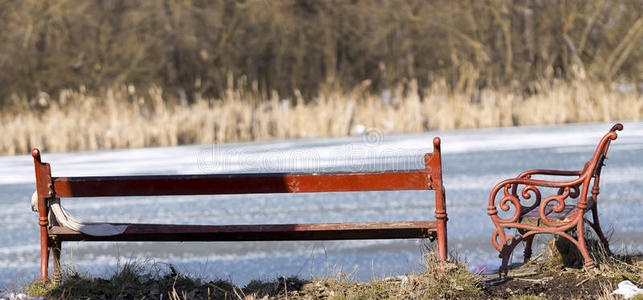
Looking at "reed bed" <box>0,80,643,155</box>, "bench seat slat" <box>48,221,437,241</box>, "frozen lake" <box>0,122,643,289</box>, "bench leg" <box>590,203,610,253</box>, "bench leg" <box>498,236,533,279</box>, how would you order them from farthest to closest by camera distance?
"reed bed" <box>0,80,643,155</box> → "frozen lake" <box>0,122,643,289</box> → "bench leg" <box>590,203,610,253</box> → "bench leg" <box>498,236,533,279</box> → "bench seat slat" <box>48,221,437,241</box>

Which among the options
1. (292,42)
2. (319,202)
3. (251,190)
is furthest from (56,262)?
(292,42)

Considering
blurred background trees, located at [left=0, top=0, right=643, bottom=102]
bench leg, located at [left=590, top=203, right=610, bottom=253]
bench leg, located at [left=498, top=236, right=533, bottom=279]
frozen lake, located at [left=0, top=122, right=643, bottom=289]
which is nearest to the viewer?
bench leg, located at [left=498, top=236, right=533, bottom=279]

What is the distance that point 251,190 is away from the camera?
4.23 m

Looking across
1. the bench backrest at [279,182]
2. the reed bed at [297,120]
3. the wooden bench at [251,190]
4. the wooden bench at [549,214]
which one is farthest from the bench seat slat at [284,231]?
the reed bed at [297,120]

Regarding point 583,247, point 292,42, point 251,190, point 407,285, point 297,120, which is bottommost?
point 407,285

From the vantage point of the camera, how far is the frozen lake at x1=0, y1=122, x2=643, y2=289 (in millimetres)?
5891

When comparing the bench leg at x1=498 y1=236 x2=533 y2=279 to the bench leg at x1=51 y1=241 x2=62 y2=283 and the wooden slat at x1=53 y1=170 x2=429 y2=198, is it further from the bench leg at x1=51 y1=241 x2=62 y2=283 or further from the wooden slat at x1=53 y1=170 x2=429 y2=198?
the bench leg at x1=51 y1=241 x2=62 y2=283

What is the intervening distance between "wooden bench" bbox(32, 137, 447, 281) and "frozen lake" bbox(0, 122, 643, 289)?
24 cm

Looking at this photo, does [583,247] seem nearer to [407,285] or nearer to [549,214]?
[549,214]

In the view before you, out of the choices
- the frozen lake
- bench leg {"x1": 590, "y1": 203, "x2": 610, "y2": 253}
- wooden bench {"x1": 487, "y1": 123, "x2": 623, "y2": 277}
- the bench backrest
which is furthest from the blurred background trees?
the bench backrest

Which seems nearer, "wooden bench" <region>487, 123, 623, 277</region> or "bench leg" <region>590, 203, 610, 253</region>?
"wooden bench" <region>487, 123, 623, 277</region>

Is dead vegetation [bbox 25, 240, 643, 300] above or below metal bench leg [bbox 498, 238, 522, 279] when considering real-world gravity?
below

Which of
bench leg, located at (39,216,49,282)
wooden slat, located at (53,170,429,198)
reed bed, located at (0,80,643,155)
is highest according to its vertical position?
reed bed, located at (0,80,643,155)

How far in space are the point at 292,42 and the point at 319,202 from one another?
51.9 feet
